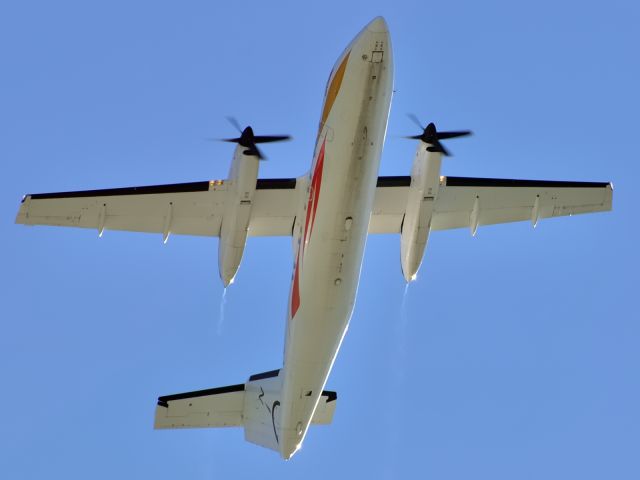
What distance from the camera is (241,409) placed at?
68.7 feet

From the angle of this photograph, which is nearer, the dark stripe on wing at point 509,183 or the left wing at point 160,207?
the left wing at point 160,207

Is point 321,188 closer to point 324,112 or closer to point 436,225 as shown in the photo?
point 324,112

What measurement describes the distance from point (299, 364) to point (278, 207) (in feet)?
13.6

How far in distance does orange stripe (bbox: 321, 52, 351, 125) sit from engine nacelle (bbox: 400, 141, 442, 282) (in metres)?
3.41

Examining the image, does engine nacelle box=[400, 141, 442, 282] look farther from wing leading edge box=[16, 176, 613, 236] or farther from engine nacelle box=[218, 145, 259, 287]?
engine nacelle box=[218, 145, 259, 287]

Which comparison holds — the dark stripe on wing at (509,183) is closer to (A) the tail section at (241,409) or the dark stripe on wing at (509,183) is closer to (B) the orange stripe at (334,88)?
(B) the orange stripe at (334,88)

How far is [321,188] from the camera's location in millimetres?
15867

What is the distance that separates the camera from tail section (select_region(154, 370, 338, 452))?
19.9 m

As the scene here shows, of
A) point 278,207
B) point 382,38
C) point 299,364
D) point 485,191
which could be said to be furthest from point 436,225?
point 382,38

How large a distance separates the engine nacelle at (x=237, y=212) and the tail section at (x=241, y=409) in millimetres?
2647

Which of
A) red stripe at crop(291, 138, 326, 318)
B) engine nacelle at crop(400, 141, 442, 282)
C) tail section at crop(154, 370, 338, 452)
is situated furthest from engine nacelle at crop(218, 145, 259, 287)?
engine nacelle at crop(400, 141, 442, 282)

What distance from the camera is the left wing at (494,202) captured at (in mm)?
20344

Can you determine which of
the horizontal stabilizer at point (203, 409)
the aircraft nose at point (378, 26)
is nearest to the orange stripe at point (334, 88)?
the aircraft nose at point (378, 26)

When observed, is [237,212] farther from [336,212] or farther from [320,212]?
[336,212]
